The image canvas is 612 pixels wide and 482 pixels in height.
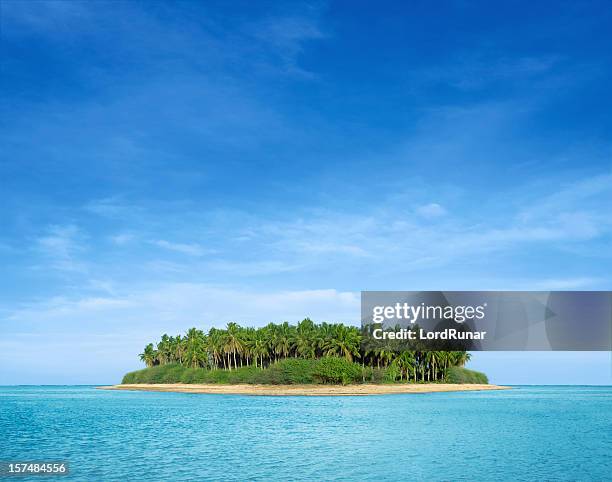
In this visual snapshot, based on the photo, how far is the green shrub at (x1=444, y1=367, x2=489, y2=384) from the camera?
439 feet

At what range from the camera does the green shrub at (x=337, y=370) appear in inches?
4540

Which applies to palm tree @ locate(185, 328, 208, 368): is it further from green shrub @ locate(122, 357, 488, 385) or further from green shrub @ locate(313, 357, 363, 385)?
green shrub @ locate(313, 357, 363, 385)

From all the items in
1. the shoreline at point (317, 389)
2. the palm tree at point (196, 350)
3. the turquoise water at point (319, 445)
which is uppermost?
the palm tree at point (196, 350)

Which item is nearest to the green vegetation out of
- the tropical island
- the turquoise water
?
the tropical island

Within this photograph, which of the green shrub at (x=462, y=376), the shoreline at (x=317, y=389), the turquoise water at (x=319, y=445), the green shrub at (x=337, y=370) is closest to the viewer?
the turquoise water at (x=319, y=445)

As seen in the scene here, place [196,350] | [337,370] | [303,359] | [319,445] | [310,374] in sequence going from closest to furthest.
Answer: [319,445] < [337,370] < [310,374] < [303,359] < [196,350]

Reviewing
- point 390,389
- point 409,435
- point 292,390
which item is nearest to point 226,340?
point 292,390

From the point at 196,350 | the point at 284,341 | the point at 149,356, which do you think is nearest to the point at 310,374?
the point at 284,341

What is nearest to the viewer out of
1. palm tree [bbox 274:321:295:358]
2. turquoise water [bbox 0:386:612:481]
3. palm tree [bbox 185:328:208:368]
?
turquoise water [bbox 0:386:612:481]

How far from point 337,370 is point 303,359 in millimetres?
9017

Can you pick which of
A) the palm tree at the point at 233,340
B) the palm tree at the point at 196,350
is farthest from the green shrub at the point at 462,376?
the palm tree at the point at 196,350

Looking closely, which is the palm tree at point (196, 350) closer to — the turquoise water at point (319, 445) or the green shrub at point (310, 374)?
the green shrub at point (310, 374)

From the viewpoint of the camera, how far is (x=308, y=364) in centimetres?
11812

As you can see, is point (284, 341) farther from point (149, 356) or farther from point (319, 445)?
point (319, 445)
